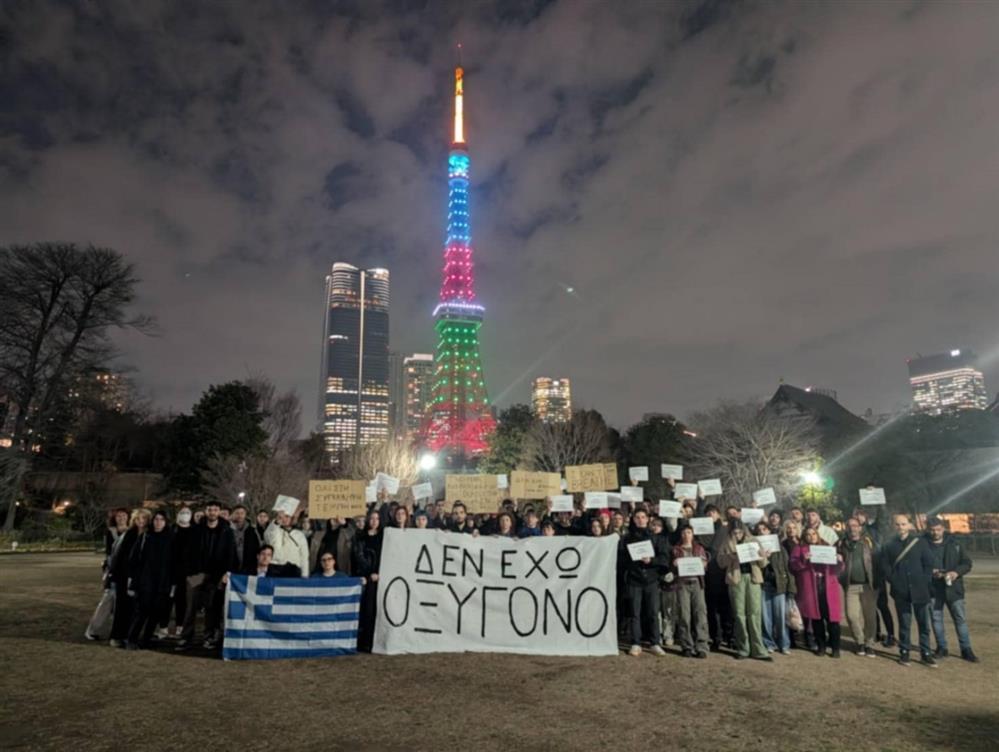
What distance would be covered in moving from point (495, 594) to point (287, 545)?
10.2 feet

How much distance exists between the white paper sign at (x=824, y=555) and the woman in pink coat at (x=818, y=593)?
0.26ft

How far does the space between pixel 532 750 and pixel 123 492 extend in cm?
5346

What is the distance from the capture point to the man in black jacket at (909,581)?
26.6 ft

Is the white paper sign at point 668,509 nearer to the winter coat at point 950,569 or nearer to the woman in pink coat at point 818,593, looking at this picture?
the woman in pink coat at point 818,593

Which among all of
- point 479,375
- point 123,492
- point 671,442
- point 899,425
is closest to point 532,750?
point 899,425

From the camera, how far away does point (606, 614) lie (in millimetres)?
8266

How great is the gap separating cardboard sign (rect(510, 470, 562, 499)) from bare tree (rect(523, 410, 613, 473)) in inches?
1152

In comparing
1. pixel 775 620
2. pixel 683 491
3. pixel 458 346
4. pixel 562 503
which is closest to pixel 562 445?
pixel 683 491

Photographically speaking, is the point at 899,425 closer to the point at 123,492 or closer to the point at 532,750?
the point at 532,750

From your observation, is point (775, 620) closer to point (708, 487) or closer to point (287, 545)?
point (708, 487)

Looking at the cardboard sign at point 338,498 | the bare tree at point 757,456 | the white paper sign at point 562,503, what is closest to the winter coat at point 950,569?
the white paper sign at point 562,503

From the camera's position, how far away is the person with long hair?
27.7 ft

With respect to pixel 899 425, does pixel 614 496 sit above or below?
below

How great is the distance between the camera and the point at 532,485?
13.0m
